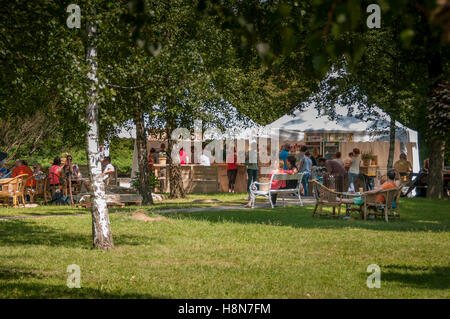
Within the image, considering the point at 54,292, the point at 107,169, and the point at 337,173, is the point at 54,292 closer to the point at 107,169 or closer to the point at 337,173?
the point at 337,173

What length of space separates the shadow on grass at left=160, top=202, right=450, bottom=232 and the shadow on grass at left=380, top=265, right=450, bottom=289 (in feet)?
14.1

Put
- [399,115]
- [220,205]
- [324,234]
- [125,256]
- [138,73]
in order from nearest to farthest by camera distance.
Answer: [125,256] < [138,73] < [324,234] < [220,205] < [399,115]

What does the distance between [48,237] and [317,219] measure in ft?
20.2

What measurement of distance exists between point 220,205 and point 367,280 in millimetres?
11967

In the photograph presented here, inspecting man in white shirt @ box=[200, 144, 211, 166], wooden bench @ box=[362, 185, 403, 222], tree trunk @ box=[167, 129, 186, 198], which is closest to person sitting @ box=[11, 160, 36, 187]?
tree trunk @ box=[167, 129, 186, 198]

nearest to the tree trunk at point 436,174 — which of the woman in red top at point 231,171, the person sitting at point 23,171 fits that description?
the woman in red top at point 231,171

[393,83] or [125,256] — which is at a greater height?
[393,83]

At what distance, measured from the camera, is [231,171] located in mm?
26109

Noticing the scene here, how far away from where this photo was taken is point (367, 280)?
21.7 ft

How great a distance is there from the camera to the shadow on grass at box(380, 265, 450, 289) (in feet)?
21.8

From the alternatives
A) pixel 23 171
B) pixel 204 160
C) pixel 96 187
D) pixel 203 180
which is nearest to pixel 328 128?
pixel 204 160
